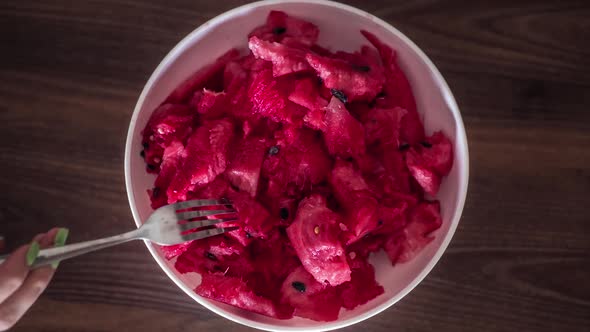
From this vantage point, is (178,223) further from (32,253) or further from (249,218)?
(32,253)

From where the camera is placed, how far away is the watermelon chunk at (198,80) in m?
1.63

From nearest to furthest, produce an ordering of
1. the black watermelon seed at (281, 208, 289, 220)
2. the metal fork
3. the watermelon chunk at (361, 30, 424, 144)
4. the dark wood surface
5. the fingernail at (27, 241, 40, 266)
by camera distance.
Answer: the fingernail at (27, 241, 40, 266) → the metal fork → the black watermelon seed at (281, 208, 289, 220) → the watermelon chunk at (361, 30, 424, 144) → the dark wood surface

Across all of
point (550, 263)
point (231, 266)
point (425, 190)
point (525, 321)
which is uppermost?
point (425, 190)

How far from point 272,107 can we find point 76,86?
0.80 meters

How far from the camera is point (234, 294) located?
4.80 feet

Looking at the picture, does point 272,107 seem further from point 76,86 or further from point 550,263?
point 550,263

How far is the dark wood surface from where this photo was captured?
1.80 m

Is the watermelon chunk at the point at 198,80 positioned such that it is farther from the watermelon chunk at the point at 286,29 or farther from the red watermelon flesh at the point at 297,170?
the watermelon chunk at the point at 286,29

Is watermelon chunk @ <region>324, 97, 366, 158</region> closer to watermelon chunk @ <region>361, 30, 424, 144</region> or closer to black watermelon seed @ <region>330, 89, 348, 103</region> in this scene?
black watermelon seed @ <region>330, 89, 348, 103</region>

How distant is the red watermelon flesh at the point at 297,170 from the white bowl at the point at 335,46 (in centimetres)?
3

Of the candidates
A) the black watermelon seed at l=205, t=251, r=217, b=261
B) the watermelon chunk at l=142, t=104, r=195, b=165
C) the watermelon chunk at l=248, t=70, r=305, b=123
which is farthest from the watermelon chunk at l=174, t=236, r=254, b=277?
the watermelon chunk at l=248, t=70, r=305, b=123

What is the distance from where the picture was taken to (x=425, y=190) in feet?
5.33

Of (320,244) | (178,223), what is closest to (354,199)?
(320,244)

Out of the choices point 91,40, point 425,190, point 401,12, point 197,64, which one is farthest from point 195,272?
point 401,12
